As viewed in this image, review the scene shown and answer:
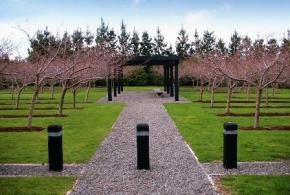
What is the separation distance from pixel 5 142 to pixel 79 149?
9.72 feet

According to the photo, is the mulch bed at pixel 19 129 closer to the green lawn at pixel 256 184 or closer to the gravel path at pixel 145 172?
the gravel path at pixel 145 172

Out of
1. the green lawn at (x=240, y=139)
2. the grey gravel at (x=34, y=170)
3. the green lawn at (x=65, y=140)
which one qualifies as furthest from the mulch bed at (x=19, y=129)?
the grey gravel at (x=34, y=170)

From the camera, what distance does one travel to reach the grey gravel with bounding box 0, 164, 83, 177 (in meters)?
9.80

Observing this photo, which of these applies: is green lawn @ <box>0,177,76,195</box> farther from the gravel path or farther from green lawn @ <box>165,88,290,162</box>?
green lawn @ <box>165,88,290,162</box>

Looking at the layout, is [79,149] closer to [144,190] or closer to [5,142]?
[5,142]

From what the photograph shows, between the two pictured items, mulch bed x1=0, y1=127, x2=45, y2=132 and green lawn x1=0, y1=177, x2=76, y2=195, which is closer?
green lawn x1=0, y1=177, x2=76, y2=195

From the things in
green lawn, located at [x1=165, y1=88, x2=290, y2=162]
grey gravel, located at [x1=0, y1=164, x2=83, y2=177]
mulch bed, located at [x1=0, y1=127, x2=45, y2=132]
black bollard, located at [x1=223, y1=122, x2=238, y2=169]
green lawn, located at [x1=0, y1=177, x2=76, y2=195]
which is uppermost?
black bollard, located at [x1=223, y1=122, x2=238, y2=169]

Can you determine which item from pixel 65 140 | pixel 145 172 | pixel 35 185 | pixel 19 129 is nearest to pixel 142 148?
pixel 145 172

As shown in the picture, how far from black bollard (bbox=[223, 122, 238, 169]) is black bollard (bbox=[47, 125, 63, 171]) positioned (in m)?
3.40

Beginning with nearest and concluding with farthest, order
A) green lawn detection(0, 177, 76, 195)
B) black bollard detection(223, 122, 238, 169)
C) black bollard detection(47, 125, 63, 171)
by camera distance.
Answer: green lawn detection(0, 177, 76, 195) → black bollard detection(47, 125, 63, 171) → black bollard detection(223, 122, 238, 169)

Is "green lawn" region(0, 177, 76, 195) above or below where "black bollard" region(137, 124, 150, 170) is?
below

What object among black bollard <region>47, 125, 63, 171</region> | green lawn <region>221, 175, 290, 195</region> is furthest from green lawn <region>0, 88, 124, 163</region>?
green lawn <region>221, 175, 290, 195</region>

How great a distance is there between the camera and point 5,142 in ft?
48.7

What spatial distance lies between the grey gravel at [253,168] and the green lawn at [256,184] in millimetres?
466
